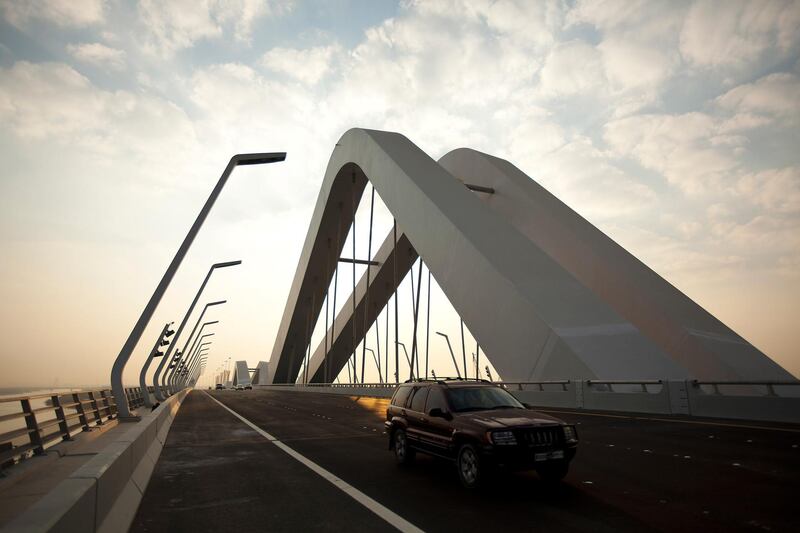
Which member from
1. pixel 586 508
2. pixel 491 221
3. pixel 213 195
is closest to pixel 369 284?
pixel 491 221

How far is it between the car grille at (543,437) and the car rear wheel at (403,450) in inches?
108

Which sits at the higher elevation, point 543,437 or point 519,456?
point 543,437

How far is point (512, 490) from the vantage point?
7.16 meters

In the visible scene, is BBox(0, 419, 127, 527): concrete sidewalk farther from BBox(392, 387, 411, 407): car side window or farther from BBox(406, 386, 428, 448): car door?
BBox(392, 387, 411, 407): car side window

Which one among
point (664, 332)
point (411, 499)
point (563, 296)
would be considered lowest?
point (411, 499)

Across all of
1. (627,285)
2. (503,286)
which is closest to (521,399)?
(503,286)

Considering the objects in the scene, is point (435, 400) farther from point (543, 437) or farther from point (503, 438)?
point (543, 437)

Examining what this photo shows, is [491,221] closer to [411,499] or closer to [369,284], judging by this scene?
[411,499]

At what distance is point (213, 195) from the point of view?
15.2m

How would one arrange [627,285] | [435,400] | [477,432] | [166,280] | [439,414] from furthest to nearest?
1. [627,285]
2. [166,280]
3. [435,400]
4. [439,414]
5. [477,432]

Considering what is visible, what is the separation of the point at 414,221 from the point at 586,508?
25.8m

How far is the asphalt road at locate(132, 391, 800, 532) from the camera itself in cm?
563

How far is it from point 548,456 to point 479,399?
167 cm

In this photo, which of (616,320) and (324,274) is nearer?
(616,320)
